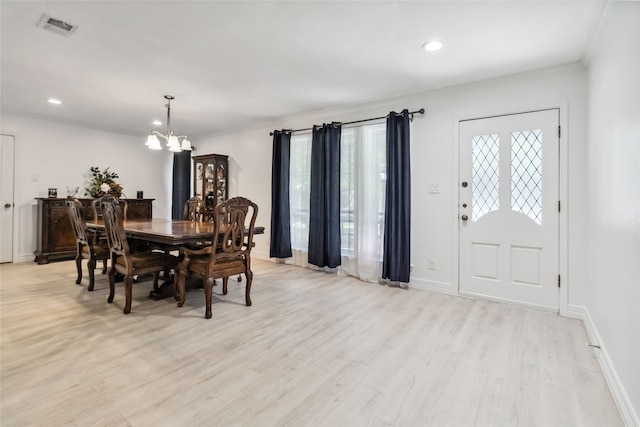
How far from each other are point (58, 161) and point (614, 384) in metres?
7.32

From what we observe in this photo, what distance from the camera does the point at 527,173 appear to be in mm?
3057

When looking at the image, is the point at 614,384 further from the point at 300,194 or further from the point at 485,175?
the point at 300,194

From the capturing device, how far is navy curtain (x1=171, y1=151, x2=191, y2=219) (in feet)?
21.2

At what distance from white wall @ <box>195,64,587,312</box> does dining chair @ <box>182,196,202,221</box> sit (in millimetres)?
1979

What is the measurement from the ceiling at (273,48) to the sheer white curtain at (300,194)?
0.82 m

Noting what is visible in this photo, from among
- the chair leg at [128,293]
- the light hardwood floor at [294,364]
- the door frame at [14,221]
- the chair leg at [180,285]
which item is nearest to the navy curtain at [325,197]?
the light hardwood floor at [294,364]

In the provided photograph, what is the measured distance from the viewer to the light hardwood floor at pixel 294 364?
1.53 m

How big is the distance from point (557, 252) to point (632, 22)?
2.00 metres

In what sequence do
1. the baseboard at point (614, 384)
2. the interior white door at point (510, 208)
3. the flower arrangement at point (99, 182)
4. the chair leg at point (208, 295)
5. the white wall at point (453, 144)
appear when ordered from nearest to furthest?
1. the baseboard at point (614, 384)
2. the chair leg at point (208, 295)
3. the white wall at point (453, 144)
4. the interior white door at point (510, 208)
5. the flower arrangement at point (99, 182)

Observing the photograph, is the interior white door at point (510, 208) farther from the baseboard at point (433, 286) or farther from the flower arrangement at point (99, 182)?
the flower arrangement at point (99, 182)

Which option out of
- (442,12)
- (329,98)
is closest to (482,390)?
(442,12)

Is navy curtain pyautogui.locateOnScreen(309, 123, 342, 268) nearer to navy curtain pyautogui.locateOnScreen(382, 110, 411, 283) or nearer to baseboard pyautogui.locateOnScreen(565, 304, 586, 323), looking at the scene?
navy curtain pyautogui.locateOnScreen(382, 110, 411, 283)

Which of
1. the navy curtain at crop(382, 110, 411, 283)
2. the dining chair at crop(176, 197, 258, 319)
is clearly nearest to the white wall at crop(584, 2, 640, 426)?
the navy curtain at crop(382, 110, 411, 283)

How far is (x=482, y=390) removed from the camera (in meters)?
1.73
